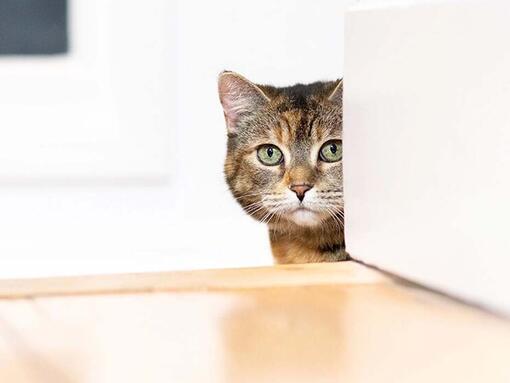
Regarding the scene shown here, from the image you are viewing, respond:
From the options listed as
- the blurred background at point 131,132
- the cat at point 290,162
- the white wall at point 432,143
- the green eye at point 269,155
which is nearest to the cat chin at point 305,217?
the cat at point 290,162

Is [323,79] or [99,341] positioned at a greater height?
[323,79]

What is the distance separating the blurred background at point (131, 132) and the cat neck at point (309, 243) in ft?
0.75

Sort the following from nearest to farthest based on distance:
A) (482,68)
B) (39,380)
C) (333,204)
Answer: (39,380), (482,68), (333,204)

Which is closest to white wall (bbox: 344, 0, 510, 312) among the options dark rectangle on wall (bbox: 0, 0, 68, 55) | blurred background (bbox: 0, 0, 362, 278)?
blurred background (bbox: 0, 0, 362, 278)

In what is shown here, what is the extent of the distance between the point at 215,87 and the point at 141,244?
285 mm

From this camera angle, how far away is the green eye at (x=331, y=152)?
1.20 meters

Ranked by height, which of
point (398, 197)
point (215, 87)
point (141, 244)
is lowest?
point (141, 244)

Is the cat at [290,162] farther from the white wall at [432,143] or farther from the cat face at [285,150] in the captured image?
the white wall at [432,143]

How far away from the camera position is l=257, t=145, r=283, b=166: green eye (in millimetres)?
1243

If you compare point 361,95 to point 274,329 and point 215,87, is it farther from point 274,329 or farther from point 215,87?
point 215,87

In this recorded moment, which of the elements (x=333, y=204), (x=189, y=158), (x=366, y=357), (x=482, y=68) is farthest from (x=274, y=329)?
(x=189, y=158)

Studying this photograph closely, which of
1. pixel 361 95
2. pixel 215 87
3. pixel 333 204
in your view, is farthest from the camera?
pixel 215 87

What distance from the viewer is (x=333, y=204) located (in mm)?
1140

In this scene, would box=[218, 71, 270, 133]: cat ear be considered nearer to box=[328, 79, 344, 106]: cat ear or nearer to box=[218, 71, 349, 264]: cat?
box=[218, 71, 349, 264]: cat
